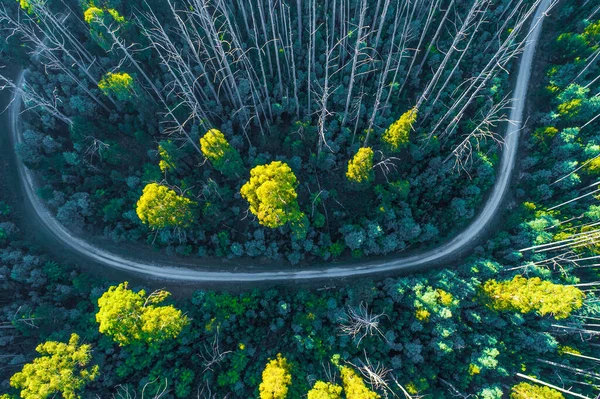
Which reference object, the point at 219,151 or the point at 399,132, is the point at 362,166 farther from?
the point at 219,151

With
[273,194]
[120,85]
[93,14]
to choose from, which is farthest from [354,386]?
[93,14]

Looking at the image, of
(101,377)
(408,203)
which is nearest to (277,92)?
(408,203)

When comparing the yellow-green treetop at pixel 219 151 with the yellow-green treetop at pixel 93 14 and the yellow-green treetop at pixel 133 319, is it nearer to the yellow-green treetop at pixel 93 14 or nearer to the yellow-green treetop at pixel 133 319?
the yellow-green treetop at pixel 133 319

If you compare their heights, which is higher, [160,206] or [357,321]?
[160,206]

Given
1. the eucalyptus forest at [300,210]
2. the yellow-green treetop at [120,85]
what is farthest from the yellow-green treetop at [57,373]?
the yellow-green treetop at [120,85]

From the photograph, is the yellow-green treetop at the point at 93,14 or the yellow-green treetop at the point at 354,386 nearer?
the yellow-green treetop at the point at 354,386
